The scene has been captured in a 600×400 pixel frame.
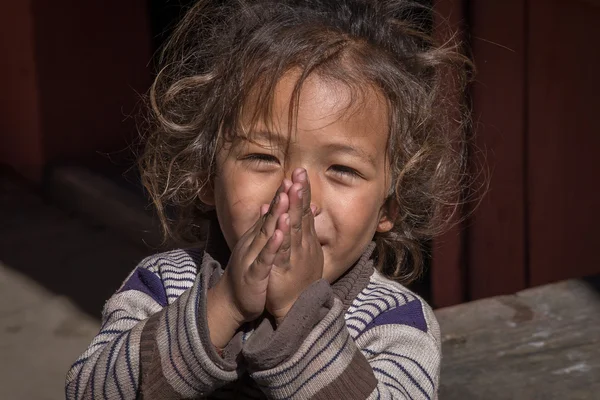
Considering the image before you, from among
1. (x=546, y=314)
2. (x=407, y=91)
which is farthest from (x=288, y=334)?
(x=546, y=314)

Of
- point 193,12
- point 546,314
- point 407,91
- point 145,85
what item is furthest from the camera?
point 145,85

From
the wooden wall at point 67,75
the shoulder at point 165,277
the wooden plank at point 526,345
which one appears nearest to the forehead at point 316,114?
the shoulder at point 165,277

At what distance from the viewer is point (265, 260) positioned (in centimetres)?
166

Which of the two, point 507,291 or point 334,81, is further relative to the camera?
point 507,291

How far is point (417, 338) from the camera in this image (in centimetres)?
191

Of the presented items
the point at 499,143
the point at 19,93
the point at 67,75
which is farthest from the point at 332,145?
the point at 19,93

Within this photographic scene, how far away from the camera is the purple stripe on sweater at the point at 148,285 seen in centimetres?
204

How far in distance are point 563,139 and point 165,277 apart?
1.73 metres

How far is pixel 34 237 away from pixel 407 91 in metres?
2.63

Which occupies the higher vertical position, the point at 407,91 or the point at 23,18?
the point at 23,18

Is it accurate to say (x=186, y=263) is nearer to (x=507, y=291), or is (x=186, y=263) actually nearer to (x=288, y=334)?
(x=288, y=334)

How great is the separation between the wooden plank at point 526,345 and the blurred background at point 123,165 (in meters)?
0.34

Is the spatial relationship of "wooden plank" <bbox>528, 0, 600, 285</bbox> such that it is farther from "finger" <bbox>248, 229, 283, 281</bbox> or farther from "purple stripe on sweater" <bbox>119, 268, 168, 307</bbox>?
"finger" <bbox>248, 229, 283, 281</bbox>

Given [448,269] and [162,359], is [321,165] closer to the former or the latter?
[162,359]
